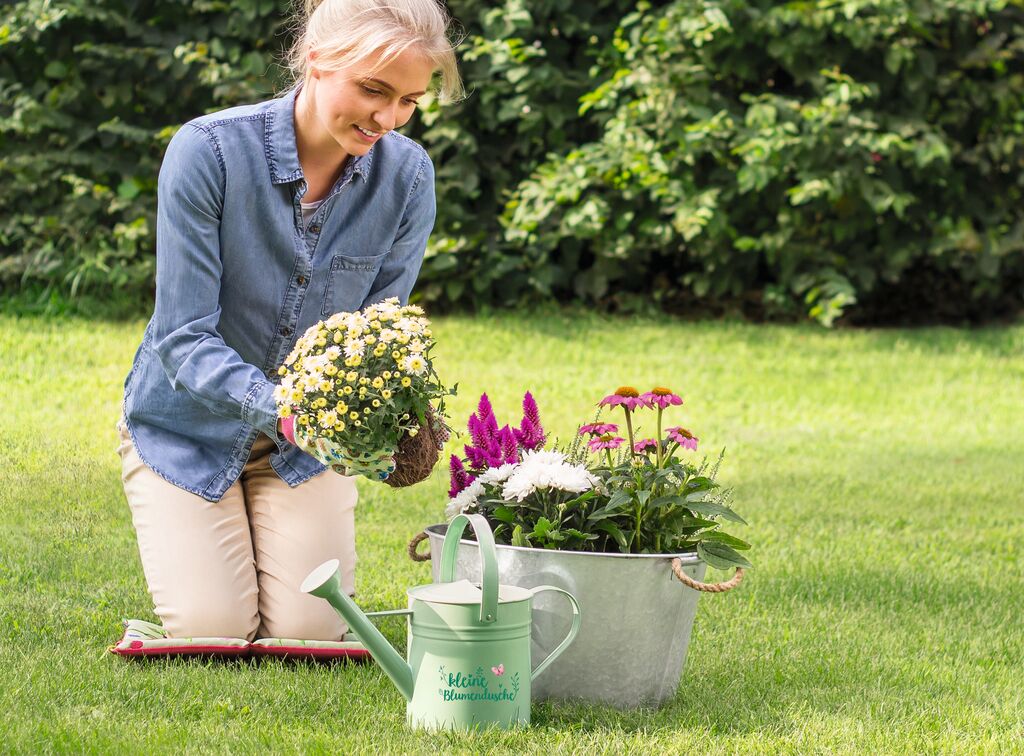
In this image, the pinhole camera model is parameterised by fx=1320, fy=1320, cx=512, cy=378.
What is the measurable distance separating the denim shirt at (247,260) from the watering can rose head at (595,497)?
407mm

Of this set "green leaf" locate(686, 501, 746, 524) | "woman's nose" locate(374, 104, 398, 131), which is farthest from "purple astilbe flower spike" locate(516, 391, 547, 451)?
"woman's nose" locate(374, 104, 398, 131)

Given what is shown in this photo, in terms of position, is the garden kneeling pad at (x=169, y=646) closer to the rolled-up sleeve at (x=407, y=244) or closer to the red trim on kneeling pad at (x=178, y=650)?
the red trim on kneeling pad at (x=178, y=650)

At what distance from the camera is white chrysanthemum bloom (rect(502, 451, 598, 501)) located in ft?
7.61

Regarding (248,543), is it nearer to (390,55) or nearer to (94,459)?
(390,55)

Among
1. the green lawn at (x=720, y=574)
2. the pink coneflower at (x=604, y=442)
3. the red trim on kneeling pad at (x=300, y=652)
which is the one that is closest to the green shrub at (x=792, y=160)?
the green lawn at (x=720, y=574)

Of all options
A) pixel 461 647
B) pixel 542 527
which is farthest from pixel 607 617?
pixel 461 647

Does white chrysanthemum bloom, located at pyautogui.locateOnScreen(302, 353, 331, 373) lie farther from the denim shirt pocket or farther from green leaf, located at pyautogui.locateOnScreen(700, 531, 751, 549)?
green leaf, located at pyautogui.locateOnScreen(700, 531, 751, 549)

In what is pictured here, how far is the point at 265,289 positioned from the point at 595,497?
84cm

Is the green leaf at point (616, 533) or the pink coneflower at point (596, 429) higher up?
the pink coneflower at point (596, 429)

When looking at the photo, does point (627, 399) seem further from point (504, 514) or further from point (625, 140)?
point (625, 140)

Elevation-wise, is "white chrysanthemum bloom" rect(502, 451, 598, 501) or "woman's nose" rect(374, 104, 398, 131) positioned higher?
"woman's nose" rect(374, 104, 398, 131)

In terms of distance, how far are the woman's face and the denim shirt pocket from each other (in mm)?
283

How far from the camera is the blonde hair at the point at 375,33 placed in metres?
2.38

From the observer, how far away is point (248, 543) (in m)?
2.83
